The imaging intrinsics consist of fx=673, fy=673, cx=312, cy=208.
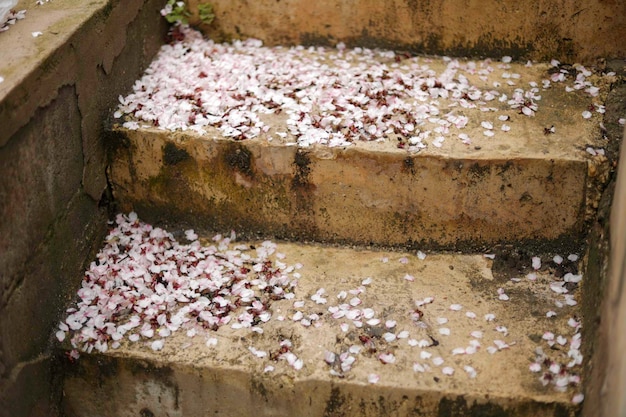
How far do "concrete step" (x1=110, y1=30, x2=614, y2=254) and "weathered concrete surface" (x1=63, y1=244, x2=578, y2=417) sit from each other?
0.29m

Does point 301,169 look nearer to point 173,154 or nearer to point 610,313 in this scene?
point 173,154

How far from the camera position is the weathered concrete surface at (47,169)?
260 centimetres

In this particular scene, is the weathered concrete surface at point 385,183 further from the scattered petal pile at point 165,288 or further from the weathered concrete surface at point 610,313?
the weathered concrete surface at point 610,313

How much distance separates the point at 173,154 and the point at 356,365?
1399 mm

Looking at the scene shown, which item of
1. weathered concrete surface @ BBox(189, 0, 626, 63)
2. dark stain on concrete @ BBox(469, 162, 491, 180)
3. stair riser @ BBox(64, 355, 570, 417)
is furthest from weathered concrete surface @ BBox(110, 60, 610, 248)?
stair riser @ BBox(64, 355, 570, 417)

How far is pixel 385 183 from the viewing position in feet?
10.7

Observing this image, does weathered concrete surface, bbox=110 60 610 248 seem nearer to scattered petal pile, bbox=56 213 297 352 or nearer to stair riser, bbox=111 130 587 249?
stair riser, bbox=111 130 587 249

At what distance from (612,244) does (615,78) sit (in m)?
1.31

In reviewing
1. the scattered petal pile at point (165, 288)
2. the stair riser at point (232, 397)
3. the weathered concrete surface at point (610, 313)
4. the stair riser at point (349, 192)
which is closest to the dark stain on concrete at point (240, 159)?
the stair riser at point (349, 192)

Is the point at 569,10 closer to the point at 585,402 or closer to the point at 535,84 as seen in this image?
the point at 535,84

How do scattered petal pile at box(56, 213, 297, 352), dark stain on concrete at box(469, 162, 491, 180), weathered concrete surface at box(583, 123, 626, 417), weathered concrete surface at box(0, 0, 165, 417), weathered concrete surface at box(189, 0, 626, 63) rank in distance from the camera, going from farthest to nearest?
weathered concrete surface at box(189, 0, 626, 63) < dark stain on concrete at box(469, 162, 491, 180) < scattered petal pile at box(56, 213, 297, 352) < weathered concrete surface at box(0, 0, 165, 417) < weathered concrete surface at box(583, 123, 626, 417)

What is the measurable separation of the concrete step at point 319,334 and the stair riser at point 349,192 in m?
0.13

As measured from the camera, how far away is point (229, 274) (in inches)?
128

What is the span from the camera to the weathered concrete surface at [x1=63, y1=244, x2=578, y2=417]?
2.69 meters
